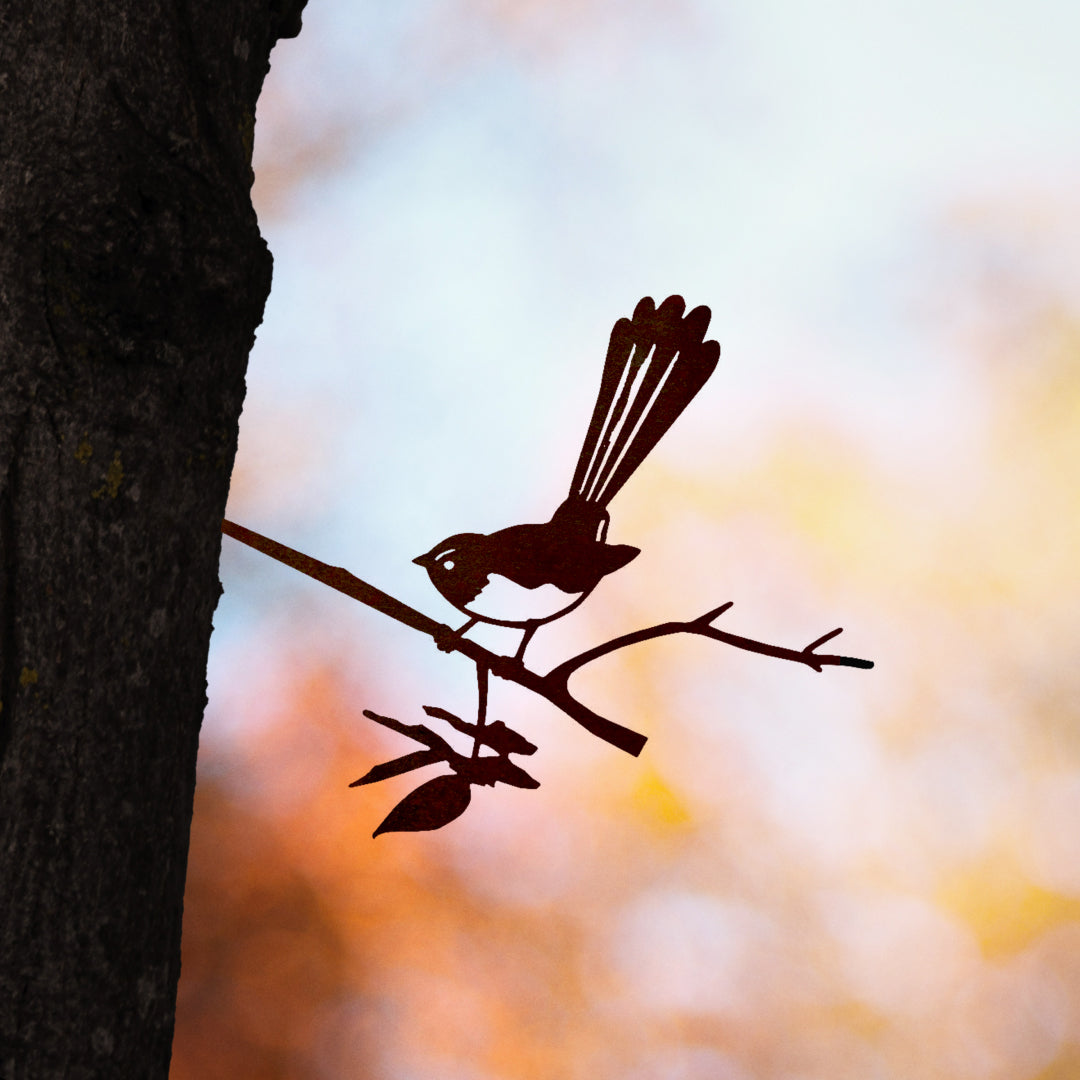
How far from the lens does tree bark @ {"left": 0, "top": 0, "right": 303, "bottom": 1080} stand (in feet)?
3.83

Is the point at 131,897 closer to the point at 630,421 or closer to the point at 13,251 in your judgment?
the point at 13,251

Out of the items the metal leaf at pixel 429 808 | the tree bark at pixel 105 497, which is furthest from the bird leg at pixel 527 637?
the tree bark at pixel 105 497

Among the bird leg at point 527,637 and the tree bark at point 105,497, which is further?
the bird leg at point 527,637

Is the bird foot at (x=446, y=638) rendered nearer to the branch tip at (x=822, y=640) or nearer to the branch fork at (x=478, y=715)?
the branch fork at (x=478, y=715)

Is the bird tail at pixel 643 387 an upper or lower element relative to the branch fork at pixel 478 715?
upper

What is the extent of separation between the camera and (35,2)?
1354 mm

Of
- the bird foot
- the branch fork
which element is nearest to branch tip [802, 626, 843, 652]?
the branch fork

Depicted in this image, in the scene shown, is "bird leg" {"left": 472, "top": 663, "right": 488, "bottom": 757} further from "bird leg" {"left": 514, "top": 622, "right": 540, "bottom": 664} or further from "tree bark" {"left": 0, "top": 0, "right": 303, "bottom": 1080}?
"tree bark" {"left": 0, "top": 0, "right": 303, "bottom": 1080}

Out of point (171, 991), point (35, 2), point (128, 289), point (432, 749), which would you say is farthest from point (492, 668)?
point (35, 2)

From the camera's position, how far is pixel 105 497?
122cm

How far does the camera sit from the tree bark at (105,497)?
1.17 meters

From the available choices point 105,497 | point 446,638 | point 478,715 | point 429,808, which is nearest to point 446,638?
point 446,638

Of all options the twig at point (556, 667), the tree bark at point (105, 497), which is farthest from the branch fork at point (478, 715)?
the tree bark at point (105, 497)

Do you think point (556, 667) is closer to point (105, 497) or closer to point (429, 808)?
point (429, 808)
